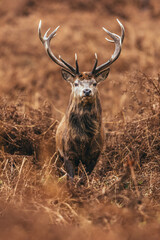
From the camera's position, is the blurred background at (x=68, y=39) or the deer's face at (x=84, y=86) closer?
the deer's face at (x=84, y=86)

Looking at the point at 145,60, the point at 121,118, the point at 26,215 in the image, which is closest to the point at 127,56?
the point at 145,60

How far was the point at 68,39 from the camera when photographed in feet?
59.1

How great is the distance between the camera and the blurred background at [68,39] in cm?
1579

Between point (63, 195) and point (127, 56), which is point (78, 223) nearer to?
point (63, 195)

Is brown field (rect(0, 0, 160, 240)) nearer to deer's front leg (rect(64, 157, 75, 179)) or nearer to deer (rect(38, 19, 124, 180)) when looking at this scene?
deer's front leg (rect(64, 157, 75, 179))

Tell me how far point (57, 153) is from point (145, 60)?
10994mm

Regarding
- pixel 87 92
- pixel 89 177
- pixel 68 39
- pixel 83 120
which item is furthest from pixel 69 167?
pixel 68 39

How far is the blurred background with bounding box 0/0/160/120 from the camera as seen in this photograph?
15.8m

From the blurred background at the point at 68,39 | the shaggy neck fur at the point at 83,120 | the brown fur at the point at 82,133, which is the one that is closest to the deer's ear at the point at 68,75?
the brown fur at the point at 82,133

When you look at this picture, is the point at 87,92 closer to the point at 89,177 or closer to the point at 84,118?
the point at 84,118

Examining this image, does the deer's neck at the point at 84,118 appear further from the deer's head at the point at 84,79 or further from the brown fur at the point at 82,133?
the deer's head at the point at 84,79

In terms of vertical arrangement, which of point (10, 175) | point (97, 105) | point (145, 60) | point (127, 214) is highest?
point (145, 60)

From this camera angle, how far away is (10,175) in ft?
17.9

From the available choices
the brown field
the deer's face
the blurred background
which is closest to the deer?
the deer's face
